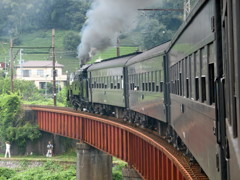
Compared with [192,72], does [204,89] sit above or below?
below

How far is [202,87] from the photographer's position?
7230 mm

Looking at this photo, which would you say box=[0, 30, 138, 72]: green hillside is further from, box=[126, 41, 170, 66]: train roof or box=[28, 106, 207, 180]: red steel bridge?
box=[126, 41, 170, 66]: train roof

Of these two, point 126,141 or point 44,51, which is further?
point 44,51

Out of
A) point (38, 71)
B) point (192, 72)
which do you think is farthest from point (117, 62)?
point (38, 71)

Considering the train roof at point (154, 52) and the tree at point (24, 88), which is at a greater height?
the train roof at point (154, 52)

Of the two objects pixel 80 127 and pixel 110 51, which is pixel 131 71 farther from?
pixel 110 51

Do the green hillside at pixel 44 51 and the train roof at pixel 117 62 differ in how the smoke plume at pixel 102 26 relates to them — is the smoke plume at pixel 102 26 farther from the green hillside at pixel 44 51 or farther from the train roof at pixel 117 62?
the green hillside at pixel 44 51

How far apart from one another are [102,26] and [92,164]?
17.0 m

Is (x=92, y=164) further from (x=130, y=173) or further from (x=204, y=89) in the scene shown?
(x=204, y=89)

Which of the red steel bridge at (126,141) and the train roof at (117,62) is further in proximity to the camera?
the train roof at (117,62)

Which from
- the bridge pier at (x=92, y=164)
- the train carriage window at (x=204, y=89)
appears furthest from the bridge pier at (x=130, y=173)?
the train carriage window at (x=204, y=89)

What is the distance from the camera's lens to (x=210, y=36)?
20.5 ft

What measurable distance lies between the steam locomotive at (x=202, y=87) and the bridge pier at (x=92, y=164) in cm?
1174

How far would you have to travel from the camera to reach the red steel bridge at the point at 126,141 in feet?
43.7
